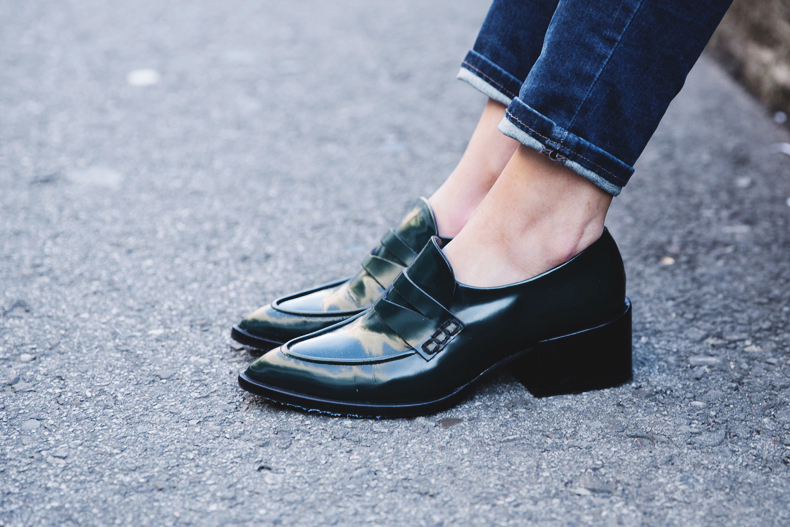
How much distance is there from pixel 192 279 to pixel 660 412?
1.02 meters

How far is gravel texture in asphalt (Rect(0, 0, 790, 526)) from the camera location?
93 centimetres

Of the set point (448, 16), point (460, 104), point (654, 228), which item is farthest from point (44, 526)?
point (448, 16)

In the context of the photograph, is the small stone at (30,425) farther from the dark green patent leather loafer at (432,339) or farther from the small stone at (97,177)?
the small stone at (97,177)

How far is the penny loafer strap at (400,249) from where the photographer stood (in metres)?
1.18

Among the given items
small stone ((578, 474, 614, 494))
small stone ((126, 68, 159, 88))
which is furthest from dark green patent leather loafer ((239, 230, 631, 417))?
small stone ((126, 68, 159, 88))

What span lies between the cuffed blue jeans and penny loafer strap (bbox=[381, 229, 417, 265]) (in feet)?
0.98

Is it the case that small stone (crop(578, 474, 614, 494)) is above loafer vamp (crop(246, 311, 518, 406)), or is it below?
above

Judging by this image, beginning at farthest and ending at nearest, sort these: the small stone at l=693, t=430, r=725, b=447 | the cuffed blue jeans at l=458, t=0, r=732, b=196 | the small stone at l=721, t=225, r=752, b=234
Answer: the small stone at l=721, t=225, r=752, b=234 → the small stone at l=693, t=430, r=725, b=447 → the cuffed blue jeans at l=458, t=0, r=732, b=196

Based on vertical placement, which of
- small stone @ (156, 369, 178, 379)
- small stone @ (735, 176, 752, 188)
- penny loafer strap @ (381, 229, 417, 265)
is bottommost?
small stone @ (156, 369, 178, 379)

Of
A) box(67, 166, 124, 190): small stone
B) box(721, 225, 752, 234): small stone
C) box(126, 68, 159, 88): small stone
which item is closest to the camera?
box(721, 225, 752, 234): small stone

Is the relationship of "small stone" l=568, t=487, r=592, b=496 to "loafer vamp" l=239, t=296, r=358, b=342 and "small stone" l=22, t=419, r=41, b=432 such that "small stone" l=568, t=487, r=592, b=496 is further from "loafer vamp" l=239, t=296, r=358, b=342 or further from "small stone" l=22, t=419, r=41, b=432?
"small stone" l=22, t=419, r=41, b=432

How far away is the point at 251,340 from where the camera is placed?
120 cm

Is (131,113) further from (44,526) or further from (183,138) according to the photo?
(44,526)

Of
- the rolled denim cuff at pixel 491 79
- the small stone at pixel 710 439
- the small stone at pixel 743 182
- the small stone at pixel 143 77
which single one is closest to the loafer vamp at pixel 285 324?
the rolled denim cuff at pixel 491 79
